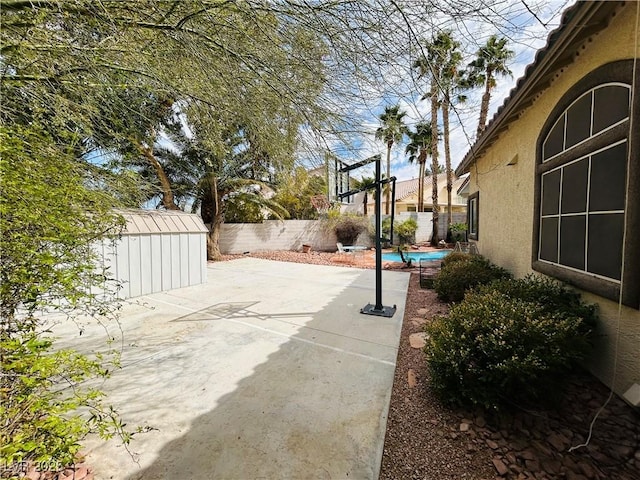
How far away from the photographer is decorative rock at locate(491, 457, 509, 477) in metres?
2.13

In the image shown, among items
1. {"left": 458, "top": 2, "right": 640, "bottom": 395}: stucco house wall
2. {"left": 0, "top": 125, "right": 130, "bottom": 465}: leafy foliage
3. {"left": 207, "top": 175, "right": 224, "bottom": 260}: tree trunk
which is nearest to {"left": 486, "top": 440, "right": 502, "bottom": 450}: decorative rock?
{"left": 458, "top": 2, "right": 640, "bottom": 395}: stucco house wall

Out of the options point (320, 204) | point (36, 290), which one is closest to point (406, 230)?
point (320, 204)

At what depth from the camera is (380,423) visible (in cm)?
276

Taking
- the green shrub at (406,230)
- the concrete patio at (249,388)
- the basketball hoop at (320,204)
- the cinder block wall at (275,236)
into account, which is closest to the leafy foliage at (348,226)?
the cinder block wall at (275,236)

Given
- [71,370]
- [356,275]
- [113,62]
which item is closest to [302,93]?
[113,62]

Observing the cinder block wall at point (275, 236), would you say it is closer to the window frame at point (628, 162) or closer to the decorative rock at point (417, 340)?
the decorative rock at point (417, 340)

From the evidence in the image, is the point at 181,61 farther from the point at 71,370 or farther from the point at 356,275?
the point at 356,275

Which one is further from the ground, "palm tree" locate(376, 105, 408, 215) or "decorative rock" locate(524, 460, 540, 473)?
"palm tree" locate(376, 105, 408, 215)

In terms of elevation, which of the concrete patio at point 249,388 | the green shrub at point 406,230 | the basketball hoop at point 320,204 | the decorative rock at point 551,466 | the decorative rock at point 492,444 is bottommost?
the concrete patio at point 249,388

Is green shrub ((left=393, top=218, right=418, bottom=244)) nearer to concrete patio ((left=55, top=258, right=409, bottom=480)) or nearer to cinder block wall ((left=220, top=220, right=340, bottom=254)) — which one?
cinder block wall ((left=220, top=220, right=340, bottom=254))

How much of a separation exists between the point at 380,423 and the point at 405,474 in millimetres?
577

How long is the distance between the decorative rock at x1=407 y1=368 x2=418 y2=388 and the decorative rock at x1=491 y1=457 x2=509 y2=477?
45.2 inches

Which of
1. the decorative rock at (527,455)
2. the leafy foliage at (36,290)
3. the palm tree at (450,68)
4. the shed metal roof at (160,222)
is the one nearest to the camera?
the leafy foliage at (36,290)

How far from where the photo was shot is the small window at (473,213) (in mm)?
9359
